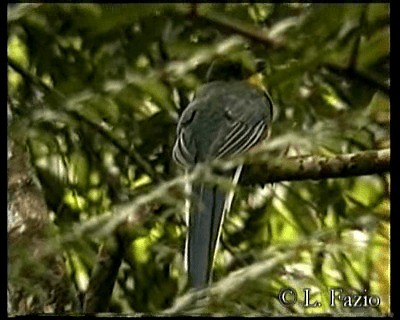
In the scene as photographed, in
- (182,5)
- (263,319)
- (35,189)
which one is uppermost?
(182,5)

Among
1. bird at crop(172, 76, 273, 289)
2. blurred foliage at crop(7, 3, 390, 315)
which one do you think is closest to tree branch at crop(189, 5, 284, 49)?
blurred foliage at crop(7, 3, 390, 315)

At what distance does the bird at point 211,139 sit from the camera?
0.99 m

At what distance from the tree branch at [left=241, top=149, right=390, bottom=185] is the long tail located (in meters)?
0.04

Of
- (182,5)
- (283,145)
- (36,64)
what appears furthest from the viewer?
(36,64)

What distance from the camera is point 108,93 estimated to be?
88 centimetres

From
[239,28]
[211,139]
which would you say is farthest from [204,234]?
[239,28]

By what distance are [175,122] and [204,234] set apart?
0.14m

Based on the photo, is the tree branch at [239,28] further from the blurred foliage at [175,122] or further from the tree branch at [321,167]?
the tree branch at [321,167]

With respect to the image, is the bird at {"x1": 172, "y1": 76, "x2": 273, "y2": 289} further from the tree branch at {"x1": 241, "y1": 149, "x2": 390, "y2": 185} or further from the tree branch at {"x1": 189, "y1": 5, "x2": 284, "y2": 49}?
the tree branch at {"x1": 189, "y1": 5, "x2": 284, "y2": 49}

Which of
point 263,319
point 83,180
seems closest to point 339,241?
point 263,319

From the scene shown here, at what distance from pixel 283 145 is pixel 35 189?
0.36 metres

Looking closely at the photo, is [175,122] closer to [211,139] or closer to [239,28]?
[211,139]
